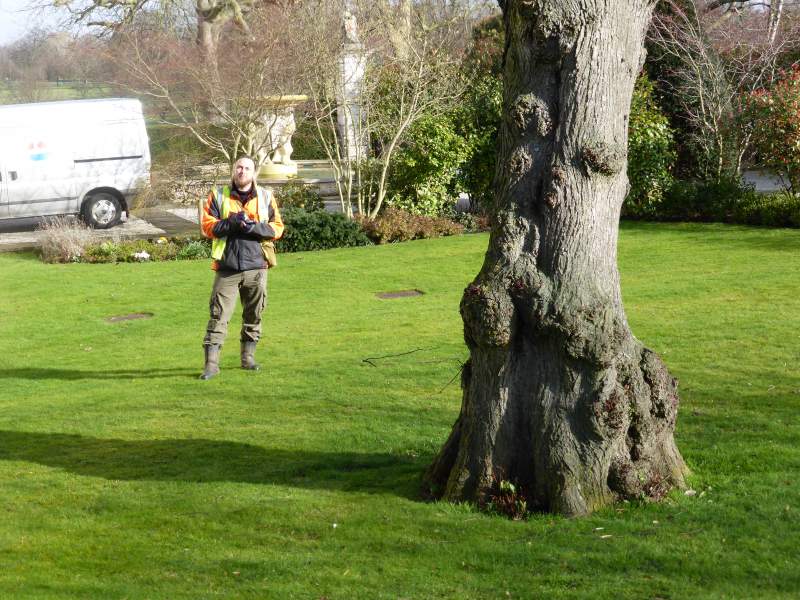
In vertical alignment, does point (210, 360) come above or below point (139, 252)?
below

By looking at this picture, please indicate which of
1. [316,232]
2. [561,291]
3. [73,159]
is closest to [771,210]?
[316,232]

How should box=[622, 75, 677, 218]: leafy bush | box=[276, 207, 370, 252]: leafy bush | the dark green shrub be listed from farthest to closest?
1. box=[622, 75, 677, 218]: leafy bush
2. box=[276, 207, 370, 252]: leafy bush
3. the dark green shrub

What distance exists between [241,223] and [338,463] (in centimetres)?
334

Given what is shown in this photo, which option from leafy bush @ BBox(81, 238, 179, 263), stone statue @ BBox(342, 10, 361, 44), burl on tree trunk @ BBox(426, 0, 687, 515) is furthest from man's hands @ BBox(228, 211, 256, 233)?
stone statue @ BBox(342, 10, 361, 44)

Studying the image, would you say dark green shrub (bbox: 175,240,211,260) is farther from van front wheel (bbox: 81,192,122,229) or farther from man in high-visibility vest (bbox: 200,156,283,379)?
man in high-visibility vest (bbox: 200,156,283,379)

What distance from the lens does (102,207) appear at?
22812 mm

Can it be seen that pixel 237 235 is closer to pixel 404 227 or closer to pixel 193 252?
pixel 193 252

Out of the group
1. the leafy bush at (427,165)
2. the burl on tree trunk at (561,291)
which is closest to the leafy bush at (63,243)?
the leafy bush at (427,165)

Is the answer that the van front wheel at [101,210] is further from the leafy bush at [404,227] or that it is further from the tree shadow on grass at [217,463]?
the tree shadow on grass at [217,463]

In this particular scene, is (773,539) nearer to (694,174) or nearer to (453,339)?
(453,339)

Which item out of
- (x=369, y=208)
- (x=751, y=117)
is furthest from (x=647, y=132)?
(x=369, y=208)

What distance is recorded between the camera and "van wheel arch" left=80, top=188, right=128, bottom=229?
22656 mm

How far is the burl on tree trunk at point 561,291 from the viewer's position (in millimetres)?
5426

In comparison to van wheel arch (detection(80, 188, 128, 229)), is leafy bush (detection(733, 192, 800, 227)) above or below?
above
